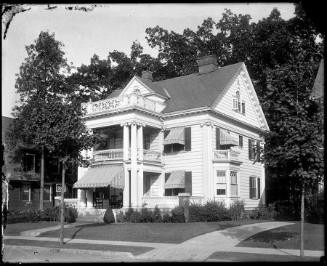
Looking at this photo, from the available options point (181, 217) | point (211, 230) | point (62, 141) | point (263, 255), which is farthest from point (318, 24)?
point (181, 217)

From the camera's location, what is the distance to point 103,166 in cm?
3177

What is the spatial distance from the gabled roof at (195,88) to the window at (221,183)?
481 cm

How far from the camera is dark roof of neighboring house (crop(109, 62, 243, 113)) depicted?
1281 inches

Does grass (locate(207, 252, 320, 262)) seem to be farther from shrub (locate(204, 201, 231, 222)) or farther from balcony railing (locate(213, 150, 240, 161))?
balcony railing (locate(213, 150, 240, 161))

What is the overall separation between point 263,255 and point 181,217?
12.0m

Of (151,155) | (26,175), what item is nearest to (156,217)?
(151,155)

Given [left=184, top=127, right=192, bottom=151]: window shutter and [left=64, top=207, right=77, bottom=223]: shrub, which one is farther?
[left=184, top=127, right=192, bottom=151]: window shutter

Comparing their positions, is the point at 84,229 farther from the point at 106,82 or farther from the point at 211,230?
the point at 106,82

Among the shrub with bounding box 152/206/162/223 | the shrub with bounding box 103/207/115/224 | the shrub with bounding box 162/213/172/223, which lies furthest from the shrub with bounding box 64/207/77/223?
the shrub with bounding box 162/213/172/223

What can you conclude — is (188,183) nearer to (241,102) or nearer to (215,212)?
(215,212)

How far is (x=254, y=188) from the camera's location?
116 ft

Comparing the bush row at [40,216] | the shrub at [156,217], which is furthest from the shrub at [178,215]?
the bush row at [40,216]

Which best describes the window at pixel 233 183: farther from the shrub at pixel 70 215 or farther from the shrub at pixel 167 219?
the shrub at pixel 70 215

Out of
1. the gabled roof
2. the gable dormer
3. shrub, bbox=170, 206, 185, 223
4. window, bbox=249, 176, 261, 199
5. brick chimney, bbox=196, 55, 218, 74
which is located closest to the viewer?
shrub, bbox=170, 206, 185, 223
